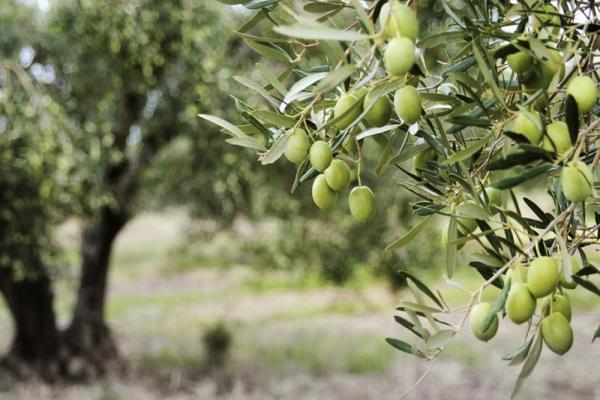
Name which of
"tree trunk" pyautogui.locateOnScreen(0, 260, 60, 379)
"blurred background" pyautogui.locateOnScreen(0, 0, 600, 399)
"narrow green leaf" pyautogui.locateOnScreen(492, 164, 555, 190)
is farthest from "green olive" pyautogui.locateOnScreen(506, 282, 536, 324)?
"tree trunk" pyautogui.locateOnScreen(0, 260, 60, 379)

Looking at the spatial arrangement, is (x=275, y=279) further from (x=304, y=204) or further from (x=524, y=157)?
(x=524, y=157)

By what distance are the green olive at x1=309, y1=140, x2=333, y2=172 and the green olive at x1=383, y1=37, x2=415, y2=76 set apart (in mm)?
180

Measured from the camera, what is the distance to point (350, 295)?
46.9ft

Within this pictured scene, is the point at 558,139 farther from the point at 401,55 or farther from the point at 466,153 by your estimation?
the point at 401,55

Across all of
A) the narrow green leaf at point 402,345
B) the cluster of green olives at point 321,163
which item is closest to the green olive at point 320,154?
the cluster of green olives at point 321,163

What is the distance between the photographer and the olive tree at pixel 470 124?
647 millimetres

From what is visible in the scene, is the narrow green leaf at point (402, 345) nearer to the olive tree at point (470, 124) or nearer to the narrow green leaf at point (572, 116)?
the olive tree at point (470, 124)

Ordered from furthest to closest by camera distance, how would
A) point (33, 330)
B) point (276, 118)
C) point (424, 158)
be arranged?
point (33, 330)
point (424, 158)
point (276, 118)

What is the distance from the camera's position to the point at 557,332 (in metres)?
0.70

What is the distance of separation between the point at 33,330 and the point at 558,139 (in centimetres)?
652

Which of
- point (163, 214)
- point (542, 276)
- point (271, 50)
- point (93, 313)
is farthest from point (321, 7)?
point (163, 214)

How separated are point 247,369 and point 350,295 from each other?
679cm

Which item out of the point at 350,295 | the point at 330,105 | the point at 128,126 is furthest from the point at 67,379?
the point at 350,295

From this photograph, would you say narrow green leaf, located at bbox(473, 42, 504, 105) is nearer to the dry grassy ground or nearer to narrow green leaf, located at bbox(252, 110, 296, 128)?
narrow green leaf, located at bbox(252, 110, 296, 128)
